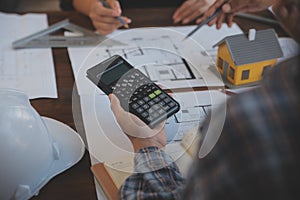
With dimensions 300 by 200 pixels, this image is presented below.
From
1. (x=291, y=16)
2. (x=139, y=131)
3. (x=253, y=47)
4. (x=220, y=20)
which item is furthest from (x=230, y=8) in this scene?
(x=291, y=16)

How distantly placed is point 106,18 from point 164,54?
18cm

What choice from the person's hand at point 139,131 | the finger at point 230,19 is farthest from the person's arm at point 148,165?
the finger at point 230,19

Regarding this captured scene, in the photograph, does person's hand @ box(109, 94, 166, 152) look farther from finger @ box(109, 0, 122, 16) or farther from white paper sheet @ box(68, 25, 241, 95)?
finger @ box(109, 0, 122, 16)

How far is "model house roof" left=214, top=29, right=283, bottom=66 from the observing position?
103 centimetres

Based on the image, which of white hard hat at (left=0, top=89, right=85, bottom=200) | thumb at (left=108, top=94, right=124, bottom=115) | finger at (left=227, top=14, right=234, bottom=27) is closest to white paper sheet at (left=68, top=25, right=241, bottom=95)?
finger at (left=227, top=14, right=234, bottom=27)

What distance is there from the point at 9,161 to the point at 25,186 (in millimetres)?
47

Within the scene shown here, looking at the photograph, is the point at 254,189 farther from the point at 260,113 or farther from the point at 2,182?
the point at 2,182

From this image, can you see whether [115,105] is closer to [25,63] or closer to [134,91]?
[134,91]

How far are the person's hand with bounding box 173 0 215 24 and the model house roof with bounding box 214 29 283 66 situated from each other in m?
0.25

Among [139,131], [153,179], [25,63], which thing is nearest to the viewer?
[153,179]

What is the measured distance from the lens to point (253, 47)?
3.43 feet

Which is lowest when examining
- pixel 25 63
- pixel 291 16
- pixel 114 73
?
pixel 25 63

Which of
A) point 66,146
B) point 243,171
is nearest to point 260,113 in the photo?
point 243,171

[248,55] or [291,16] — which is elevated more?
[291,16]
